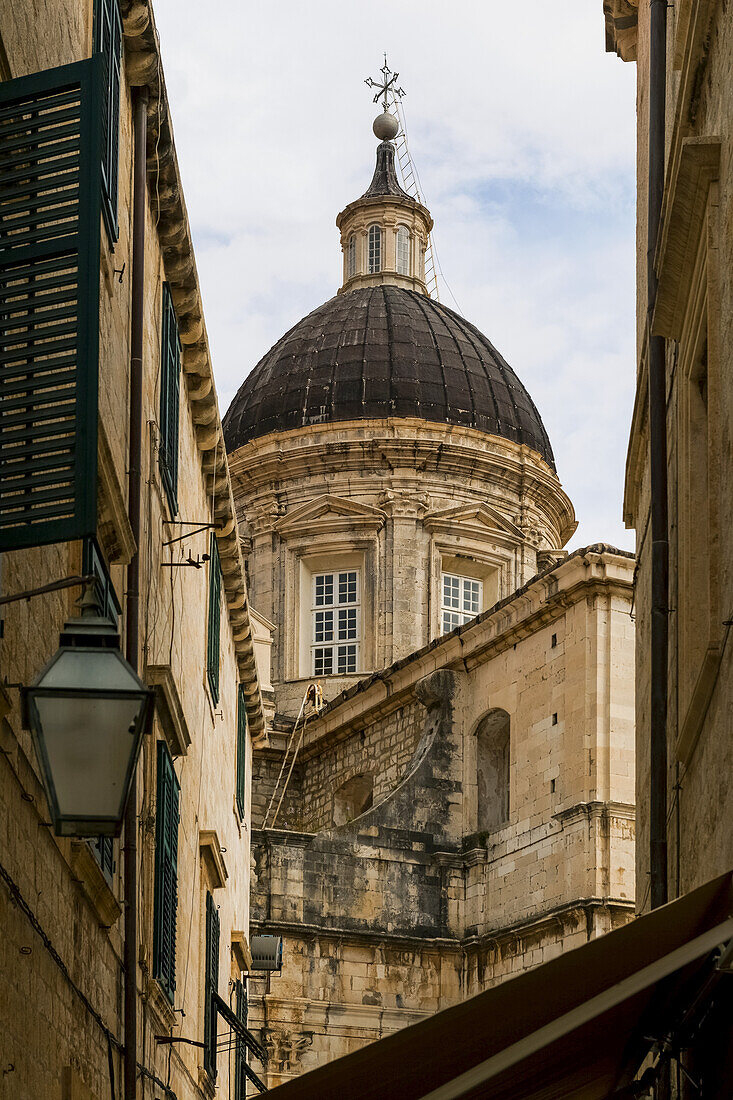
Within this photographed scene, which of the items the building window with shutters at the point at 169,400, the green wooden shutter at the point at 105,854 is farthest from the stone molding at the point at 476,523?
the green wooden shutter at the point at 105,854

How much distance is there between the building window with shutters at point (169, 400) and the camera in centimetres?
1267

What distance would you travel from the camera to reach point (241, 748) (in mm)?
20469

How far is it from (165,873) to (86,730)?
22.7 feet

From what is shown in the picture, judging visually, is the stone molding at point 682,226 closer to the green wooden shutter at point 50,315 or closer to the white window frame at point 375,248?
the green wooden shutter at point 50,315

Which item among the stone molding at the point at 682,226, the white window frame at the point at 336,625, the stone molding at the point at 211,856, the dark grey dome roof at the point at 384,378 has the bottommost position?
the stone molding at the point at 211,856

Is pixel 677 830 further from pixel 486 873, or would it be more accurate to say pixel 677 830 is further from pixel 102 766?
pixel 486 873

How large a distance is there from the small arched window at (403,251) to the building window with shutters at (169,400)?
28.0 m

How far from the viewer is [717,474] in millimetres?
7762

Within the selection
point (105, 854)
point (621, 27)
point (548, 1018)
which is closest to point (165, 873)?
point (105, 854)

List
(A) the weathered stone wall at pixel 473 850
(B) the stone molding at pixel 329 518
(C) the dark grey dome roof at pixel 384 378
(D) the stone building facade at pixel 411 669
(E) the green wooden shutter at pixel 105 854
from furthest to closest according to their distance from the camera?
(C) the dark grey dome roof at pixel 384 378, (B) the stone molding at pixel 329 518, (D) the stone building facade at pixel 411 669, (A) the weathered stone wall at pixel 473 850, (E) the green wooden shutter at pixel 105 854

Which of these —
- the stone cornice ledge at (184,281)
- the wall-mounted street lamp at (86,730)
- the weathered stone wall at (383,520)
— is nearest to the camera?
the wall-mounted street lamp at (86,730)

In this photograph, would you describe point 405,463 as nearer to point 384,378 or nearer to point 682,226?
point 384,378

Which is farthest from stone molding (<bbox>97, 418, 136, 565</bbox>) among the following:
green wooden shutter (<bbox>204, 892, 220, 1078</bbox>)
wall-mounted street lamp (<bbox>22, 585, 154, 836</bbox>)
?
green wooden shutter (<bbox>204, 892, 220, 1078</bbox>)

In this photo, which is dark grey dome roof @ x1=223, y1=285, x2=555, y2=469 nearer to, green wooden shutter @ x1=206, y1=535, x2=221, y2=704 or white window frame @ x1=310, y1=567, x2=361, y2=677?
white window frame @ x1=310, y1=567, x2=361, y2=677
